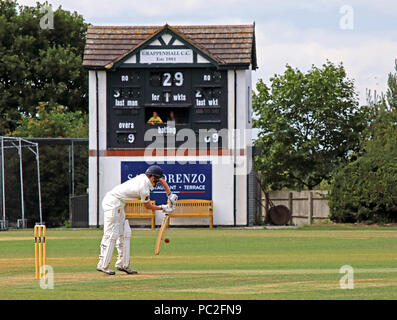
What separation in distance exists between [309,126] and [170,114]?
19589mm

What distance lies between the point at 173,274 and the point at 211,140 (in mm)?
24209

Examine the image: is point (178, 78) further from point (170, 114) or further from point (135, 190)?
point (135, 190)

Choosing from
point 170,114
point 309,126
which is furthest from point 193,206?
point 309,126

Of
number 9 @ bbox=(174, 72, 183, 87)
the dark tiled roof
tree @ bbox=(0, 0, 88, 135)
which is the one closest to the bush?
the dark tiled roof

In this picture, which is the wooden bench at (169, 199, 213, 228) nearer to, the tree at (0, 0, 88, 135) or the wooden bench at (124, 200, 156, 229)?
the wooden bench at (124, 200, 156, 229)

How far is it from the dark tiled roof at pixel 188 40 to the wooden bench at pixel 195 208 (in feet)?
18.7

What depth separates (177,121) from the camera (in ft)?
140

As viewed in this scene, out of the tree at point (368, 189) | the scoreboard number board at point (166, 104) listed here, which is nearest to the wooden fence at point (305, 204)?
the tree at point (368, 189)

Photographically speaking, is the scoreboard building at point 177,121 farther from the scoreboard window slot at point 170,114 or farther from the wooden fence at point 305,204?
the wooden fence at point 305,204

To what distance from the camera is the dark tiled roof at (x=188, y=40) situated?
43.1 m
